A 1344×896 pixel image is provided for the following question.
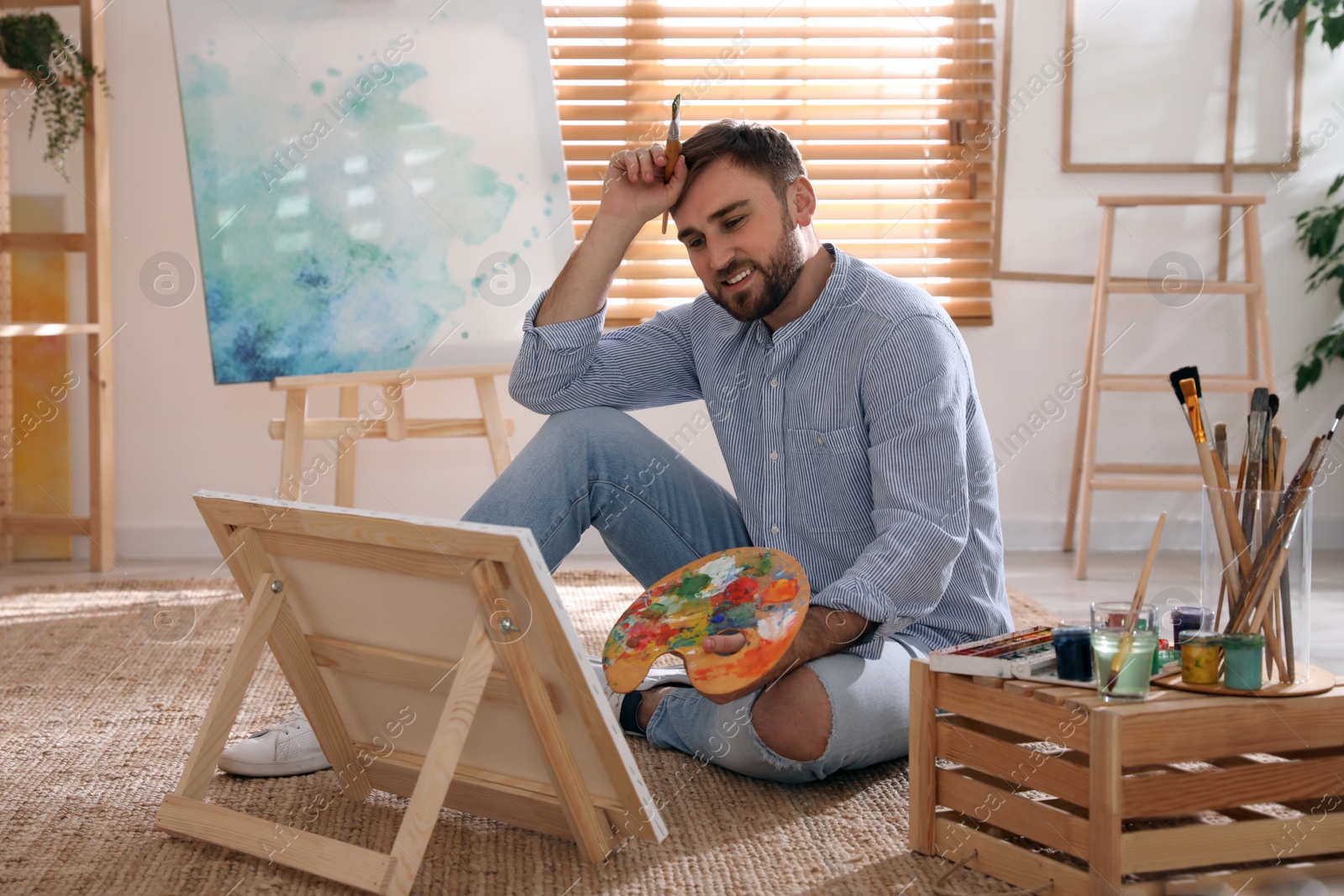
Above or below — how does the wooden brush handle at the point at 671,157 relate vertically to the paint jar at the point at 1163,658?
above

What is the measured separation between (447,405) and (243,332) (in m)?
0.91

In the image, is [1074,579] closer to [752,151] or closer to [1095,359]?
[1095,359]

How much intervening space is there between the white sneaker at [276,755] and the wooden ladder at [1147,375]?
7.16 ft

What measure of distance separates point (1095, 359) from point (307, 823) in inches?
101

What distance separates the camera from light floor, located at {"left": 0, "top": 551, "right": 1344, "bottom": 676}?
8.91ft

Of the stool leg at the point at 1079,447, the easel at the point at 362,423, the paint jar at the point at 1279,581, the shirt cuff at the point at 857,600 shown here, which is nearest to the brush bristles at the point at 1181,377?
the paint jar at the point at 1279,581

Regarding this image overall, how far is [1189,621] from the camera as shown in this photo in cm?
121

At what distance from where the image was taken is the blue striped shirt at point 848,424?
1403 mm

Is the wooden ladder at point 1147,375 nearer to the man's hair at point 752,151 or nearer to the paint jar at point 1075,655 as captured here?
the man's hair at point 752,151

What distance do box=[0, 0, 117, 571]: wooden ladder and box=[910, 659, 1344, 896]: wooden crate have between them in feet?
8.98

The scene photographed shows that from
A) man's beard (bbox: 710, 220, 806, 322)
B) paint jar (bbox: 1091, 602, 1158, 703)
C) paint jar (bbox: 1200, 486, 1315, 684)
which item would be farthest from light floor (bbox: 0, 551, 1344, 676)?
paint jar (bbox: 1091, 602, 1158, 703)

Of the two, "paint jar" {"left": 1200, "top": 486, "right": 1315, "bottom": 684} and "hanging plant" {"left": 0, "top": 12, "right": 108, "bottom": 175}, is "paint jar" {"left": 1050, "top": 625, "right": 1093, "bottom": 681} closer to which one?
"paint jar" {"left": 1200, "top": 486, "right": 1315, "bottom": 684}

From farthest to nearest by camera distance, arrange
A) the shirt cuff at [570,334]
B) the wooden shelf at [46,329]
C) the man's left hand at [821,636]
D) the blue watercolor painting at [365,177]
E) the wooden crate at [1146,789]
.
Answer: the wooden shelf at [46,329] → the blue watercolor painting at [365,177] → the shirt cuff at [570,334] → the man's left hand at [821,636] → the wooden crate at [1146,789]

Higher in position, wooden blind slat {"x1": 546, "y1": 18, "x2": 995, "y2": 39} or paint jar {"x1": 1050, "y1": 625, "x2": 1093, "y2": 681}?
wooden blind slat {"x1": 546, "y1": 18, "x2": 995, "y2": 39}
